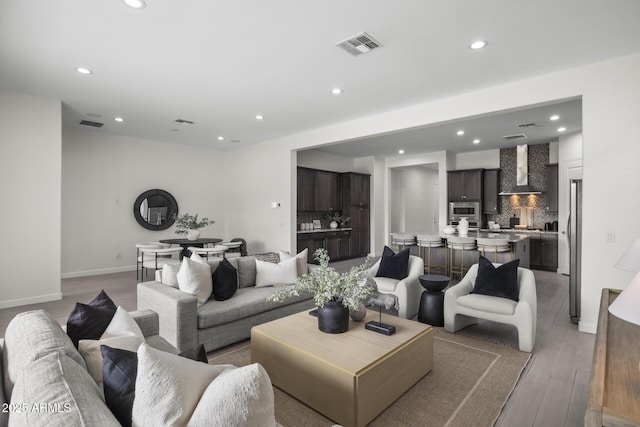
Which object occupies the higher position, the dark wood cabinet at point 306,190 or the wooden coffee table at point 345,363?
the dark wood cabinet at point 306,190

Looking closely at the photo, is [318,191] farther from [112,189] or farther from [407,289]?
[407,289]

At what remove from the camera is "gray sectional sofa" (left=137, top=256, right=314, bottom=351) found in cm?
290

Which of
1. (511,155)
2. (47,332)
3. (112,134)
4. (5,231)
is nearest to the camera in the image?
(47,332)

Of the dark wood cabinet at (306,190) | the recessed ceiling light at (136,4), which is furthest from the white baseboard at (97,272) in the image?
the recessed ceiling light at (136,4)

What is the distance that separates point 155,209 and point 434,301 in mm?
6615

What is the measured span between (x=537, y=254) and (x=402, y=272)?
4.95 metres

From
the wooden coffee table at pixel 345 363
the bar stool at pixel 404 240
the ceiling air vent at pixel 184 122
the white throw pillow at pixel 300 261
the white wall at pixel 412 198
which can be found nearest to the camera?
the wooden coffee table at pixel 345 363

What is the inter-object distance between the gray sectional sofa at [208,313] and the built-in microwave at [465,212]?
6.31 meters

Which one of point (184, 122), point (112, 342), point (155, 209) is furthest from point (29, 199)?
point (112, 342)

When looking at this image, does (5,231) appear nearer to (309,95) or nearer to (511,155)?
(309,95)

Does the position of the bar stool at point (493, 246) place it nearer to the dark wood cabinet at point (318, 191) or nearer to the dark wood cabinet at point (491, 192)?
the dark wood cabinet at point (491, 192)

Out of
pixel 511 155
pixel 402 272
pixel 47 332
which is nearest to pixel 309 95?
pixel 402 272

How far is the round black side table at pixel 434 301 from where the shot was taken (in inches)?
149

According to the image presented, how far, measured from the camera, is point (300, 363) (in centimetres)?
230
